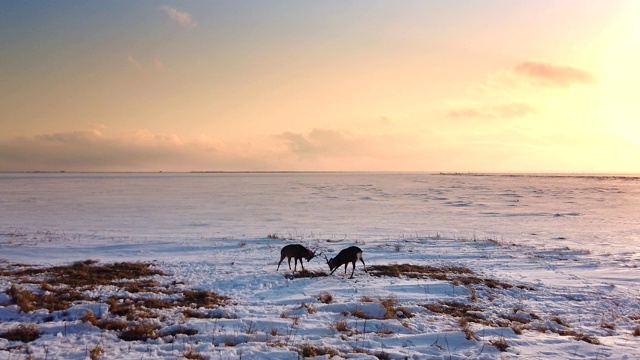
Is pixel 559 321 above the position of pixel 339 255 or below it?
below

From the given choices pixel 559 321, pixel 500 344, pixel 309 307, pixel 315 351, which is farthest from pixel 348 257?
pixel 315 351

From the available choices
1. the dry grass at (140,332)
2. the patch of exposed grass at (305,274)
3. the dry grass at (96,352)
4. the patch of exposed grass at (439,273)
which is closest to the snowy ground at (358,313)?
the dry grass at (96,352)

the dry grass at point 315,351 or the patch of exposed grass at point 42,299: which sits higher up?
the patch of exposed grass at point 42,299

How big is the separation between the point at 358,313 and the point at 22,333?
7301 mm

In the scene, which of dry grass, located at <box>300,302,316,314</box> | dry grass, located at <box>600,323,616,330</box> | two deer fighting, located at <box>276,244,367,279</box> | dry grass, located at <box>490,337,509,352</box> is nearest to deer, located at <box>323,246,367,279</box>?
two deer fighting, located at <box>276,244,367,279</box>

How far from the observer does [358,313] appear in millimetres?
10844

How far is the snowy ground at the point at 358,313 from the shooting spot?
8.47 metres

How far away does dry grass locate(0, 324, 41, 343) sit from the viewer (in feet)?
27.7

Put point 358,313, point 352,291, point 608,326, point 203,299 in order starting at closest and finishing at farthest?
1. point 608,326
2. point 358,313
3. point 203,299
4. point 352,291

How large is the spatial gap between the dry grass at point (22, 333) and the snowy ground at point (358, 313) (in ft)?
0.50

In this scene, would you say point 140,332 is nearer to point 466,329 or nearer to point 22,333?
point 22,333

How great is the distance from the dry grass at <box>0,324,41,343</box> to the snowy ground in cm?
15

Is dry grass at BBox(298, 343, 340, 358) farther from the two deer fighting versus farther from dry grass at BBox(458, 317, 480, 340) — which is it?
the two deer fighting

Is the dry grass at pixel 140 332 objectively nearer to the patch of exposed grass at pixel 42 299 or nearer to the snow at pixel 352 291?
the snow at pixel 352 291
